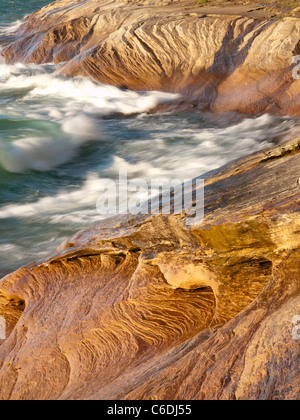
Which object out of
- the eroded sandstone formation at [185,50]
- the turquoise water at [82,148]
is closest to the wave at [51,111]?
the turquoise water at [82,148]

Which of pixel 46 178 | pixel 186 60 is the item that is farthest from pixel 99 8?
pixel 46 178

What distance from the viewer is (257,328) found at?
282cm

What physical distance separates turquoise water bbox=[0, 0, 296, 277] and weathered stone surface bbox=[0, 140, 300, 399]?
190cm

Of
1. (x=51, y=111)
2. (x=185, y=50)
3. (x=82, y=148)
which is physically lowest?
(x=82, y=148)

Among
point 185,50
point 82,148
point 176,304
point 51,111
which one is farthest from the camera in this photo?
point 51,111

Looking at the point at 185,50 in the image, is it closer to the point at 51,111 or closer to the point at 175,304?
the point at 51,111

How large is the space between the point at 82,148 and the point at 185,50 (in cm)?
357

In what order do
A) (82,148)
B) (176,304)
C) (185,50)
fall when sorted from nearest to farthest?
(176,304)
(82,148)
(185,50)

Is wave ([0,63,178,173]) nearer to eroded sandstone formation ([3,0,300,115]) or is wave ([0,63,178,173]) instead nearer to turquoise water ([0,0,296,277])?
turquoise water ([0,0,296,277])

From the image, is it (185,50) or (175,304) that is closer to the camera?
(175,304)

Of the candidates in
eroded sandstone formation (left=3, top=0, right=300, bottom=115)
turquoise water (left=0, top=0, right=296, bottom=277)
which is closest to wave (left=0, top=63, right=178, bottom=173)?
turquoise water (left=0, top=0, right=296, bottom=277)

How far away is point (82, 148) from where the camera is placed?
973cm

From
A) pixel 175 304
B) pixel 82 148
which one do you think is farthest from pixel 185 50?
pixel 175 304

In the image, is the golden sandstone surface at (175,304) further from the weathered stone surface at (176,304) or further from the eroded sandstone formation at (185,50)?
the eroded sandstone formation at (185,50)
